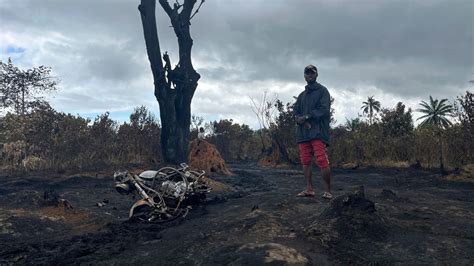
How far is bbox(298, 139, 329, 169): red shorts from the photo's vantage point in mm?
5626

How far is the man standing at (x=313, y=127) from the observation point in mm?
5689

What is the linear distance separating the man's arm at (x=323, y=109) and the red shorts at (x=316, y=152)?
36 cm

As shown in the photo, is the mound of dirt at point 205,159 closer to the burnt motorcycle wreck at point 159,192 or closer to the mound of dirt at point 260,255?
the burnt motorcycle wreck at point 159,192

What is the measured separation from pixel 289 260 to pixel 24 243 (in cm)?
322

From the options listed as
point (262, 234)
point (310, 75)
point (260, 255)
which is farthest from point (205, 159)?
point (260, 255)

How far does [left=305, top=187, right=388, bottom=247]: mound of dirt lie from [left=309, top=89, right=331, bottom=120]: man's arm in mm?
1712

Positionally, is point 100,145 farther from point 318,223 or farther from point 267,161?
point 318,223

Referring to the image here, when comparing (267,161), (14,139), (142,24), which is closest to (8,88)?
(14,139)

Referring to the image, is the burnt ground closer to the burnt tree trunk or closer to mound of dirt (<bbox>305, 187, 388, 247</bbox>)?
mound of dirt (<bbox>305, 187, 388, 247</bbox>)

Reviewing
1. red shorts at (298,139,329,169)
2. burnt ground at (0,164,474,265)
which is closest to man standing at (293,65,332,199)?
red shorts at (298,139,329,169)

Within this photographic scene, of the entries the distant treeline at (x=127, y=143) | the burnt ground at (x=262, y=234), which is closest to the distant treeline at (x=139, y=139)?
the distant treeline at (x=127, y=143)

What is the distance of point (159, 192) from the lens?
5.43m

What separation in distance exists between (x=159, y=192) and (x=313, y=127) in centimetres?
233

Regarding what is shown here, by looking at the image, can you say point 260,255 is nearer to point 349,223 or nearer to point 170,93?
point 349,223
